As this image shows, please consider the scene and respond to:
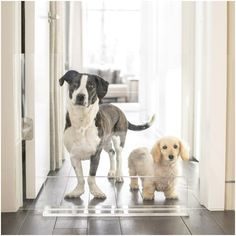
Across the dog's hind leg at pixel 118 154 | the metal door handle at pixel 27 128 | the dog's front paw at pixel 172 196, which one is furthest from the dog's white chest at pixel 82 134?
the dog's front paw at pixel 172 196

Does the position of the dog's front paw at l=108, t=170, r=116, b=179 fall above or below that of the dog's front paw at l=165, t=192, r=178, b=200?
above

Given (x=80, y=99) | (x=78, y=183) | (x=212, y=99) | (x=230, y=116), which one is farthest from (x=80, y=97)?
(x=230, y=116)

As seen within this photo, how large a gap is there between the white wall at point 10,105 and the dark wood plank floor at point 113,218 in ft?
0.42

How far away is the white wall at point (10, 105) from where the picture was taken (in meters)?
2.23

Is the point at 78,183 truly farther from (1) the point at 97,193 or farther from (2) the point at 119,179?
(2) the point at 119,179

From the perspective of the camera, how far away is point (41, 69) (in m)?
2.44

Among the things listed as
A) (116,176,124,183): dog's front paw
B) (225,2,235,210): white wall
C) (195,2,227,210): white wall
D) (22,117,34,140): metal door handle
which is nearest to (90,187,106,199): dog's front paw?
(116,176,124,183): dog's front paw

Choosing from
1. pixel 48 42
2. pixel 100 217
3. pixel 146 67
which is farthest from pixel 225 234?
pixel 48 42

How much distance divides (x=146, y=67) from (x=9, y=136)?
83cm

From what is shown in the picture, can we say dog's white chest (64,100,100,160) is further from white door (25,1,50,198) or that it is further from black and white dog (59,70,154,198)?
white door (25,1,50,198)

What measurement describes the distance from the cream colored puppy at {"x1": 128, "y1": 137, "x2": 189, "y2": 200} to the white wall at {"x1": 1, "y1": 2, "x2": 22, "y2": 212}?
2.03 ft

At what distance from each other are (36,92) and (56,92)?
0.42ft

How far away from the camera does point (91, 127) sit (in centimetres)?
233

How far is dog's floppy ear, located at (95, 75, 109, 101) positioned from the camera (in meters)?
2.32
